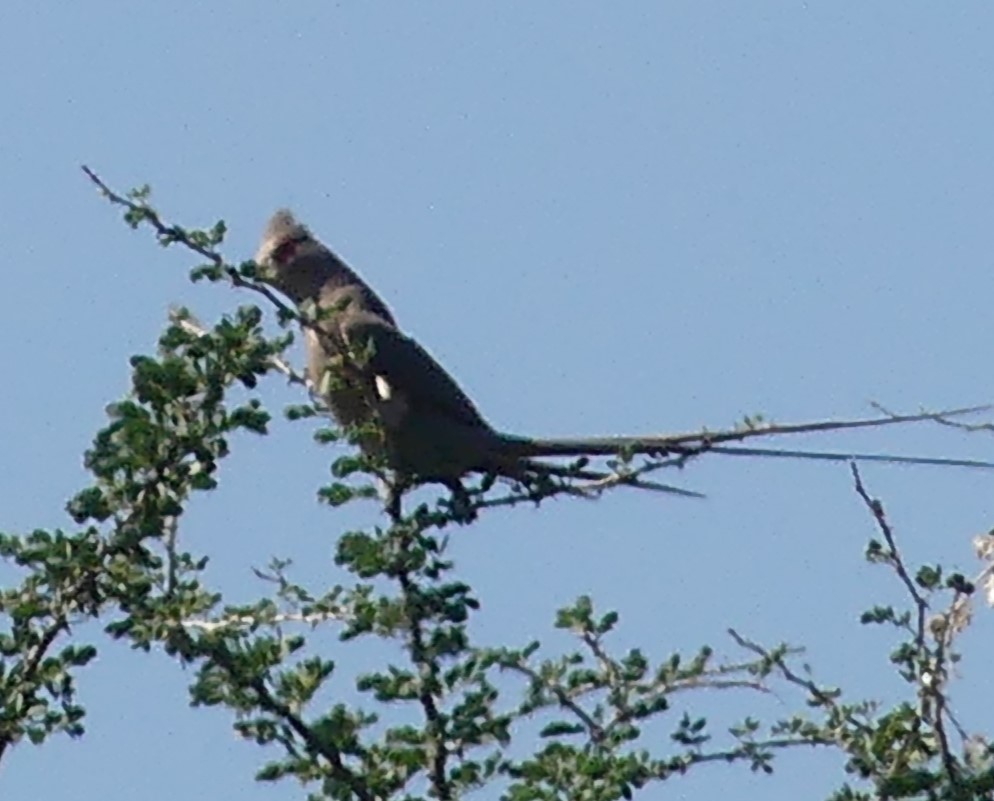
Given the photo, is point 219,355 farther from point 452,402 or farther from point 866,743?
point 452,402

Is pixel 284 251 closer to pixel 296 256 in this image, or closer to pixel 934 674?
pixel 296 256

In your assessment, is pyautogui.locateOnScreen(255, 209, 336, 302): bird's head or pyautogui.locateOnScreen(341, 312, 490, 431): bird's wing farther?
pyautogui.locateOnScreen(255, 209, 336, 302): bird's head

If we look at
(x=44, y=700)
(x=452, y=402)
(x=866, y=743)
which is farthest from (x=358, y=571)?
(x=452, y=402)

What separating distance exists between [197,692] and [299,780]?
0.28m

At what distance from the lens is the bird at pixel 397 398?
548 centimetres

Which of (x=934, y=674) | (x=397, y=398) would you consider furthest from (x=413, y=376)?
(x=934, y=674)

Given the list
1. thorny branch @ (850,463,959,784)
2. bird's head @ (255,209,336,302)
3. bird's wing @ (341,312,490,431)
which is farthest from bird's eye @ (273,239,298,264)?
thorny branch @ (850,463,959,784)

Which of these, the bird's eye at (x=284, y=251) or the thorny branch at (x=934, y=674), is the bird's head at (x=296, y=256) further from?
the thorny branch at (x=934, y=674)

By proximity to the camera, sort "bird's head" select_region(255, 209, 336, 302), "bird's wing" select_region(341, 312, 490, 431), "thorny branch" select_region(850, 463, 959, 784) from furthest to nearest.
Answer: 1. "bird's head" select_region(255, 209, 336, 302)
2. "bird's wing" select_region(341, 312, 490, 431)
3. "thorny branch" select_region(850, 463, 959, 784)

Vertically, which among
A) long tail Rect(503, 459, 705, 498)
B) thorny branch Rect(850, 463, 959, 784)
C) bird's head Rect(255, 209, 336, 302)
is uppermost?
bird's head Rect(255, 209, 336, 302)

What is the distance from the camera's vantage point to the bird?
5.48 m

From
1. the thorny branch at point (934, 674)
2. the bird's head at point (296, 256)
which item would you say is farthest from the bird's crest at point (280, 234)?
the thorny branch at point (934, 674)

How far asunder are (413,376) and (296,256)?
800mm

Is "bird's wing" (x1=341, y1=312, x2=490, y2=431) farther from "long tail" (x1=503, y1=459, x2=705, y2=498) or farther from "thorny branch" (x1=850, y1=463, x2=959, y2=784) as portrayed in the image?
"thorny branch" (x1=850, y1=463, x2=959, y2=784)
